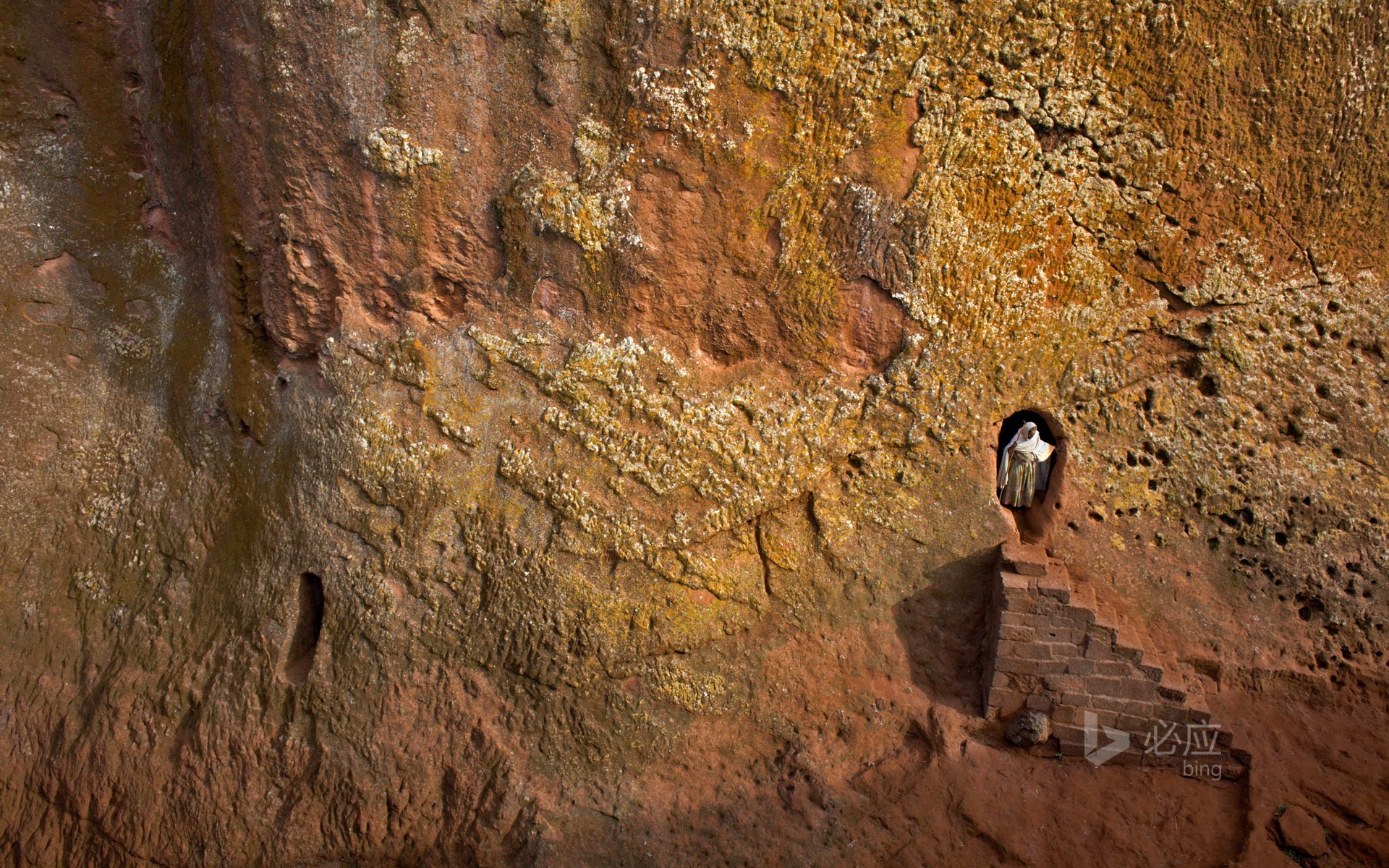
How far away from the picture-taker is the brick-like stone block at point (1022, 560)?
4.24m

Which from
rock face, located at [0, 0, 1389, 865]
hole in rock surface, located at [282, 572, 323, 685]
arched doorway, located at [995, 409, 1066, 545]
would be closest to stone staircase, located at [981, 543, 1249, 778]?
rock face, located at [0, 0, 1389, 865]

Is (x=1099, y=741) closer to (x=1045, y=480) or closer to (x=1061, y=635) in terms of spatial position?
(x=1061, y=635)

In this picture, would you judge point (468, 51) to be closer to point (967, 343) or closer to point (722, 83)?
point (722, 83)

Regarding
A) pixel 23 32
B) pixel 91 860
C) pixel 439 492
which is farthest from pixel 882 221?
pixel 91 860

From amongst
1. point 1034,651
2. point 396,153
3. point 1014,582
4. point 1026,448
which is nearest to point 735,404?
point 1026,448

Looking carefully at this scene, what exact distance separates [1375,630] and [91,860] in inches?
262

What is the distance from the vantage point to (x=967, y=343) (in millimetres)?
4422

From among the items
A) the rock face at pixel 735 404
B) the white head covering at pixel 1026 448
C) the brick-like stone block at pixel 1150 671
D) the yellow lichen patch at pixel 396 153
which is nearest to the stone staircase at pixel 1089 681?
the brick-like stone block at pixel 1150 671

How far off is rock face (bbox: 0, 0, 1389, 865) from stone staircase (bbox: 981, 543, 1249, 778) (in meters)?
0.17

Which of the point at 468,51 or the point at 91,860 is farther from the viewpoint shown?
the point at 91,860

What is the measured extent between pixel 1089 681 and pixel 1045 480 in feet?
3.25

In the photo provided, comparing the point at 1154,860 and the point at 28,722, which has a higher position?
the point at 1154,860

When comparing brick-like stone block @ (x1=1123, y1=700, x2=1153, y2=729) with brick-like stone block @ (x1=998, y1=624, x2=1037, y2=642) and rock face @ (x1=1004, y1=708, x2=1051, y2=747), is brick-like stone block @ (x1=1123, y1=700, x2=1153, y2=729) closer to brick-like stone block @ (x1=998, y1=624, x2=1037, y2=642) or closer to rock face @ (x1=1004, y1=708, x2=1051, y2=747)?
rock face @ (x1=1004, y1=708, x2=1051, y2=747)

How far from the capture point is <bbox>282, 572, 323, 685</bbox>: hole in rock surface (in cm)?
470
